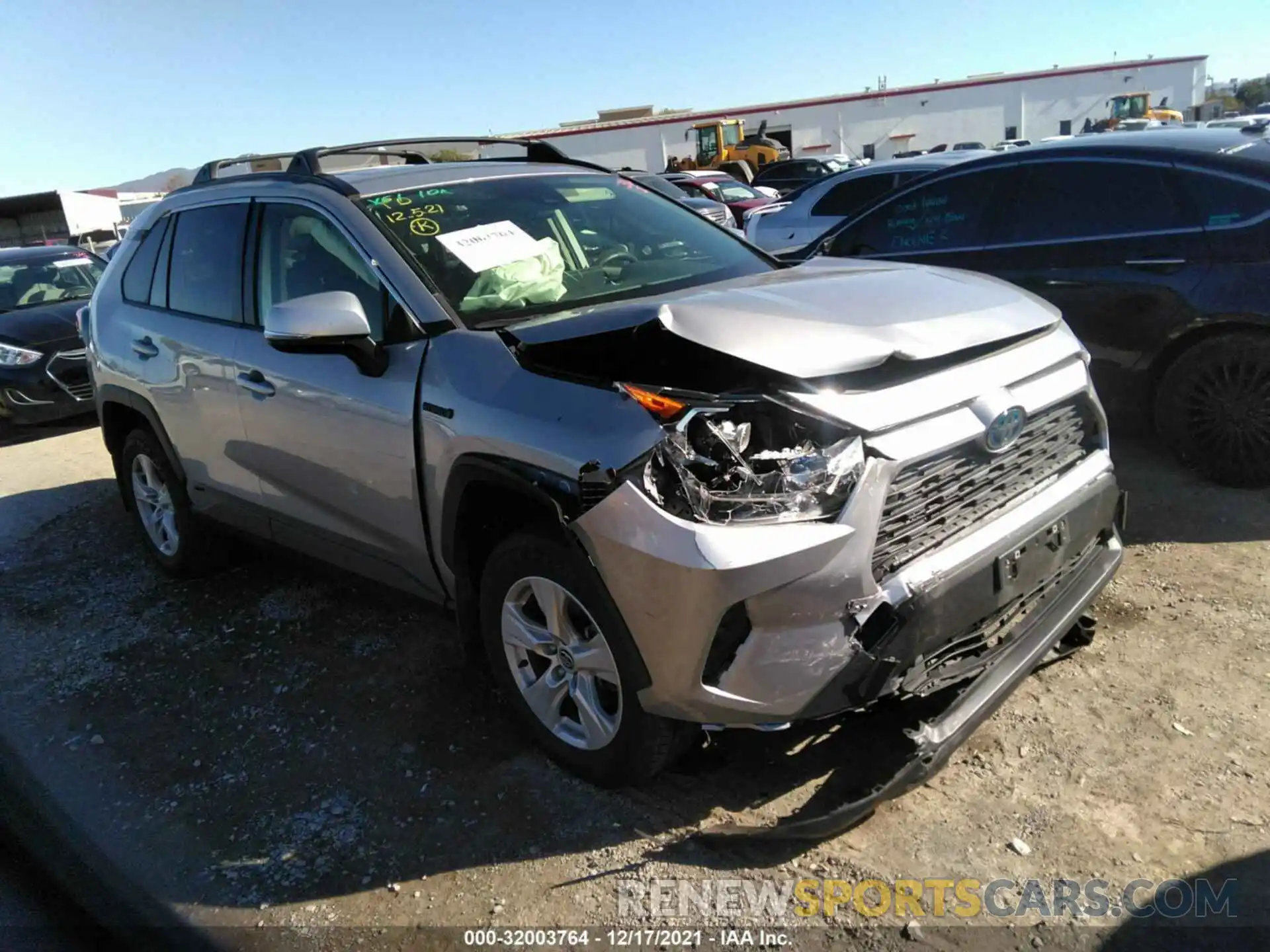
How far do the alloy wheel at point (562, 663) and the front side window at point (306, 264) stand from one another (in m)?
1.09

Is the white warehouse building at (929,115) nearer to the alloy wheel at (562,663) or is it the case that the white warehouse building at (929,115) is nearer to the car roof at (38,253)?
the car roof at (38,253)

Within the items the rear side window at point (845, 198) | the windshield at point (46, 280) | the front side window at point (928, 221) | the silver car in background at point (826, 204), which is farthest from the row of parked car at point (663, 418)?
the windshield at point (46, 280)

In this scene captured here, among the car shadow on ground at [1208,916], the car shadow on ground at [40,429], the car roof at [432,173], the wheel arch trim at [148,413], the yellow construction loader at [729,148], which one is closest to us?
the car shadow on ground at [1208,916]

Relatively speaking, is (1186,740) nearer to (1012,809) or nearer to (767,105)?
(1012,809)

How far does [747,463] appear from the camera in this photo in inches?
95.1

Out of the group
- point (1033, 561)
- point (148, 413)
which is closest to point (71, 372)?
point (148, 413)

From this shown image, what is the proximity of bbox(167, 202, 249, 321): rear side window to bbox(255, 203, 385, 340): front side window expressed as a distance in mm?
194

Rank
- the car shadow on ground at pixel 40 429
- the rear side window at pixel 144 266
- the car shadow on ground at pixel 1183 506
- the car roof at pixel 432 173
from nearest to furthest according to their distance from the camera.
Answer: the car roof at pixel 432 173
the car shadow on ground at pixel 1183 506
the rear side window at pixel 144 266
the car shadow on ground at pixel 40 429

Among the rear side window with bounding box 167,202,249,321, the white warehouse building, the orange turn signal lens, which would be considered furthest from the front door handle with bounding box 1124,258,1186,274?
the white warehouse building

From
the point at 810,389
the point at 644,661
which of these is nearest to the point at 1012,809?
the point at 644,661

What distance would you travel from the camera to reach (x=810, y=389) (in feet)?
8.05

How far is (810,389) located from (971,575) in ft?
2.15

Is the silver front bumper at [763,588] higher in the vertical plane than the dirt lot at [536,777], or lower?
higher

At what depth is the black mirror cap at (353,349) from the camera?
124 inches
